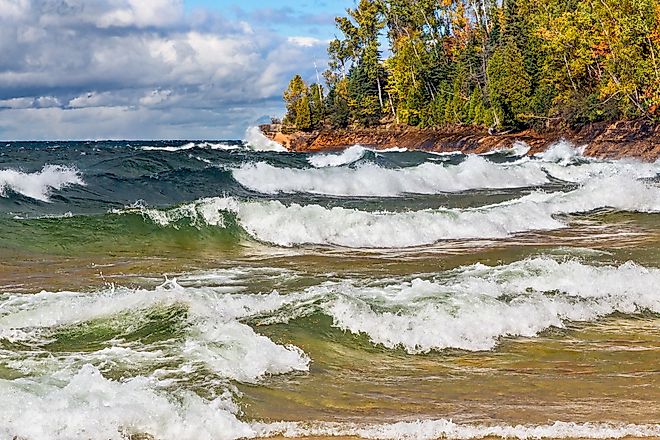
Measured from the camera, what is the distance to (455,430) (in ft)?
17.5

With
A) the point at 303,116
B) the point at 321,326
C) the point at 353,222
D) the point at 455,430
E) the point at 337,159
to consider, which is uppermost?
the point at 303,116

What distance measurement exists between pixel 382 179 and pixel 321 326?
75.0ft

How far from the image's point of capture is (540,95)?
5369 cm

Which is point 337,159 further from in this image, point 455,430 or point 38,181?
point 455,430

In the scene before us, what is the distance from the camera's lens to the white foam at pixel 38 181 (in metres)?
24.0

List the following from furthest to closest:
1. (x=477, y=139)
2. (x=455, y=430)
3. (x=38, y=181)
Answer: (x=477, y=139)
(x=38, y=181)
(x=455, y=430)

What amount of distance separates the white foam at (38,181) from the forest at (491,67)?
101 ft

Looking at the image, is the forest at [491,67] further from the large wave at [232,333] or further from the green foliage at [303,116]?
the large wave at [232,333]

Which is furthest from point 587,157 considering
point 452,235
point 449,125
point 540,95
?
point 452,235

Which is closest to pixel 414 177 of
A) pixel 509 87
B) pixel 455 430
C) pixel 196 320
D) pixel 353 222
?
pixel 353 222

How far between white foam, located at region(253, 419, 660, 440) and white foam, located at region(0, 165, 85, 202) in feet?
66.6

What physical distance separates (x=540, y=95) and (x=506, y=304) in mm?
47499

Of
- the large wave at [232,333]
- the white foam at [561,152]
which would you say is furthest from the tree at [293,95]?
the large wave at [232,333]

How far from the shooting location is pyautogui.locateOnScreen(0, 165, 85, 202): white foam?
24.0m
